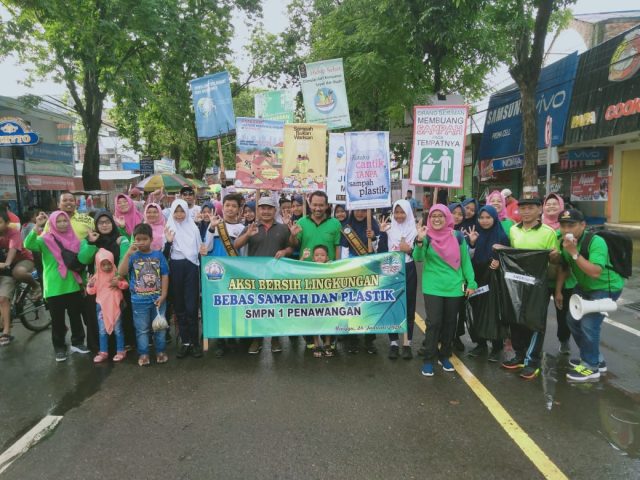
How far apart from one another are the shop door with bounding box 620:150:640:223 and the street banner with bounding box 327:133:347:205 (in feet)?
45.9

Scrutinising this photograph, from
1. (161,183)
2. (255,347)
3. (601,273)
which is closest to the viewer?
(601,273)

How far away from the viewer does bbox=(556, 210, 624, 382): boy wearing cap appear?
13.6 ft

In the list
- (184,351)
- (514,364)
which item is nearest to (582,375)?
(514,364)

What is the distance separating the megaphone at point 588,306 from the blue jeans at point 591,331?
0.26ft

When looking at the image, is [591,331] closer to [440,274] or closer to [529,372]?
[529,372]

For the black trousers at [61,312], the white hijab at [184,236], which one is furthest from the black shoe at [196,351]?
the black trousers at [61,312]

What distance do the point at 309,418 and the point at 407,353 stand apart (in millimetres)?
1747

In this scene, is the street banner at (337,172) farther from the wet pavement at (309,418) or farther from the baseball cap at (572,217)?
the baseball cap at (572,217)

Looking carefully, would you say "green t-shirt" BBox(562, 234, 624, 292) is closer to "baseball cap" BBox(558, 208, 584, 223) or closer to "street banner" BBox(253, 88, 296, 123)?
"baseball cap" BBox(558, 208, 584, 223)

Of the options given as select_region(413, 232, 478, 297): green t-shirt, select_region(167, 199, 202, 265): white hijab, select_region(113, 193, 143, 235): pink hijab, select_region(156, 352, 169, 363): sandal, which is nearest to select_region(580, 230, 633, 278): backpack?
select_region(413, 232, 478, 297): green t-shirt

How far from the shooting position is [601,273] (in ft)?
13.9

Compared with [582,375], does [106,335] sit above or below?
above

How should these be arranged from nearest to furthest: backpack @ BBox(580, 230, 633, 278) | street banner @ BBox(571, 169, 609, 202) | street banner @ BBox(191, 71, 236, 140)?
backpack @ BBox(580, 230, 633, 278)
street banner @ BBox(191, 71, 236, 140)
street banner @ BBox(571, 169, 609, 202)

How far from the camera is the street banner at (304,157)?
5.58m
